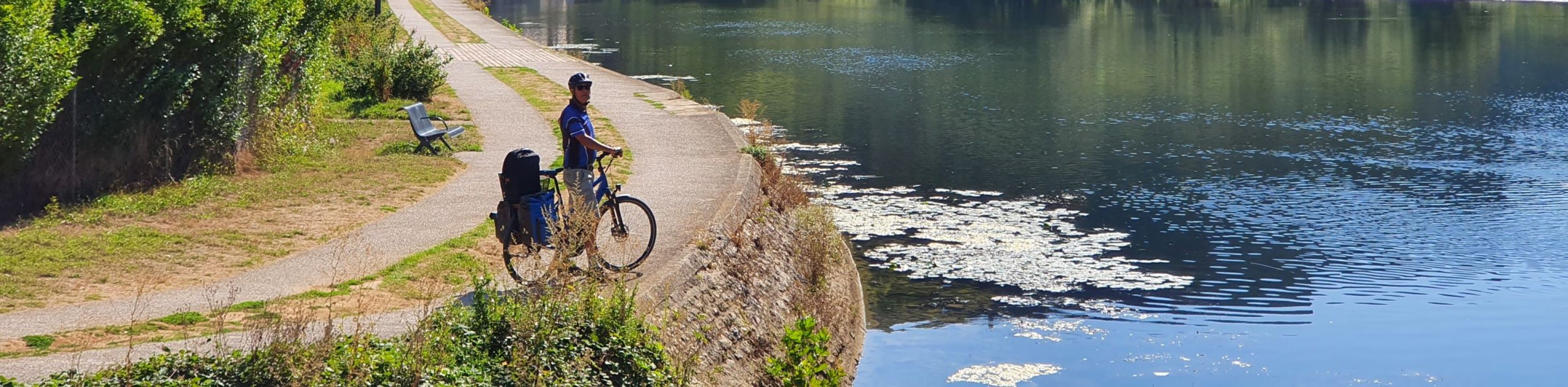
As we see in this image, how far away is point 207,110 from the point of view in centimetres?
1505

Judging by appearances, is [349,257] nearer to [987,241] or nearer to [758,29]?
[987,241]

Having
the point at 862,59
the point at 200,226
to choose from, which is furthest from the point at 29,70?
the point at 862,59

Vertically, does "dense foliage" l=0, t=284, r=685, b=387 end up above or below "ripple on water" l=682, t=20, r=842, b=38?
below

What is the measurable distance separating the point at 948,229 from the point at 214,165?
8.46 metres

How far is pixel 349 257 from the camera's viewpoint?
11.6 meters

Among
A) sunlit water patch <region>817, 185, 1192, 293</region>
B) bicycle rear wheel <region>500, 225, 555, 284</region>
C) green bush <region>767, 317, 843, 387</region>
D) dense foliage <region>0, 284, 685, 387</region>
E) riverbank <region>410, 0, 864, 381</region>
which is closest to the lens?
dense foliage <region>0, 284, 685, 387</region>

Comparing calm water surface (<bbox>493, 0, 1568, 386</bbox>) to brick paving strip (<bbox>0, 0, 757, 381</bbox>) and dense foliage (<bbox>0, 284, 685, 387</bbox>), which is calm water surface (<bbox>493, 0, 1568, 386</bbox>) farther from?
dense foliage (<bbox>0, 284, 685, 387</bbox>)

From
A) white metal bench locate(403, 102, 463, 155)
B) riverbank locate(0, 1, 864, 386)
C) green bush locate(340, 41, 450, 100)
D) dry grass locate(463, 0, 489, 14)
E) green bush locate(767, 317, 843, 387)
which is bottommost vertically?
green bush locate(767, 317, 843, 387)

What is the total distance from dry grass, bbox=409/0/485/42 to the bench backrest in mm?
21993

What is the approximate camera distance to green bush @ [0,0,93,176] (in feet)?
38.8

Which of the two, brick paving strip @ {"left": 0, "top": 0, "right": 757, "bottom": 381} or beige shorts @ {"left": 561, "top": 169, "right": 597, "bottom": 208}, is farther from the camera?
beige shorts @ {"left": 561, "top": 169, "right": 597, "bottom": 208}

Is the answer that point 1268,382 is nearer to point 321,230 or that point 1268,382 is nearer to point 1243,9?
point 321,230

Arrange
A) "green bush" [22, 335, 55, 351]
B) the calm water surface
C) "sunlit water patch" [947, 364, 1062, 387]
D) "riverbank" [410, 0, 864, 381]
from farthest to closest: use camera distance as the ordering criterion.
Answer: the calm water surface → "sunlit water patch" [947, 364, 1062, 387] → "riverbank" [410, 0, 864, 381] → "green bush" [22, 335, 55, 351]

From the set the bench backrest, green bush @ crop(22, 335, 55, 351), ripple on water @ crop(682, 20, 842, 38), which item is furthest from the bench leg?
ripple on water @ crop(682, 20, 842, 38)
